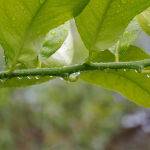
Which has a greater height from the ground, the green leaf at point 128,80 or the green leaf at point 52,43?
the green leaf at point 52,43

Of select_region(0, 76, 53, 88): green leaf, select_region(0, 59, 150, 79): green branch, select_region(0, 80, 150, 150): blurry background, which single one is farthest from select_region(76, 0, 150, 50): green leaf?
select_region(0, 80, 150, 150): blurry background

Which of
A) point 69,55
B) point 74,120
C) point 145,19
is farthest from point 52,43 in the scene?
point 74,120

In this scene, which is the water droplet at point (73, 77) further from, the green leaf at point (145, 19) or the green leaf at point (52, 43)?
the green leaf at point (145, 19)

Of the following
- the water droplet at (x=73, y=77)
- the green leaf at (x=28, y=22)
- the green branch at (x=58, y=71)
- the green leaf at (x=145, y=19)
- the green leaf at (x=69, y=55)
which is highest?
the green leaf at (x=28, y=22)

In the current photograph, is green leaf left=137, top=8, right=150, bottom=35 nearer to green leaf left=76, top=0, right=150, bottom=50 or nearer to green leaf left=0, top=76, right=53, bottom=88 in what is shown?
green leaf left=76, top=0, right=150, bottom=50

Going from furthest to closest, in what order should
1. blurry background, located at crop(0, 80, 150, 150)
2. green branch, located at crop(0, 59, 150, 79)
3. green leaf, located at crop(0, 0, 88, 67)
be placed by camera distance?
1. blurry background, located at crop(0, 80, 150, 150)
2. green branch, located at crop(0, 59, 150, 79)
3. green leaf, located at crop(0, 0, 88, 67)

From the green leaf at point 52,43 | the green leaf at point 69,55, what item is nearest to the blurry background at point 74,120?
the green leaf at point 69,55
